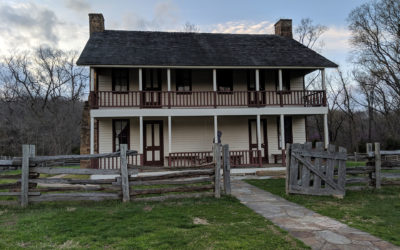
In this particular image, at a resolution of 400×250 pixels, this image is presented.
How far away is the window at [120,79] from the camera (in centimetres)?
1473

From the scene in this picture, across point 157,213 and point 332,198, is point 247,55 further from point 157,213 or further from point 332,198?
point 157,213

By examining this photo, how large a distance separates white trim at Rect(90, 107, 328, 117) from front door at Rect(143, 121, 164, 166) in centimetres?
165

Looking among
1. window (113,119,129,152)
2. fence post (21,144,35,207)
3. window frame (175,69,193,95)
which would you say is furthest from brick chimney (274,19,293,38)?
fence post (21,144,35,207)

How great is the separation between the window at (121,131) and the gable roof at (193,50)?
11.0 feet

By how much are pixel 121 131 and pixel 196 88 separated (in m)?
4.91

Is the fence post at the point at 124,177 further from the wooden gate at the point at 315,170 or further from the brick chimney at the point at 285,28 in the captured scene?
the brick chimney at the point at 285,28

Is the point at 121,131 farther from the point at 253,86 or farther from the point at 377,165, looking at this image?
the point at 377,165

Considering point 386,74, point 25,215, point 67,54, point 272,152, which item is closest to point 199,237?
point 25,215

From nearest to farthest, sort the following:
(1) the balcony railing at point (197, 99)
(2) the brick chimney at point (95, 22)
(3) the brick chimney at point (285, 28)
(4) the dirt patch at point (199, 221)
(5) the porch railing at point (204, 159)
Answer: (4) the dirt patch at point (199, 221) < (5) the porch railing at point (204, 159) < (1) the balcony railing at point (197, 99) < (2) the brick chimney at point (95, 22) < (3) the brick chimney at point (285, 28)

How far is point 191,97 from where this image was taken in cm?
1476

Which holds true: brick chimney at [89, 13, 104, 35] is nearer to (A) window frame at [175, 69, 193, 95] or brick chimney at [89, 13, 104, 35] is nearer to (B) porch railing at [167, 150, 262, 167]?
(A) window frame at [175, 69, 193, 95]

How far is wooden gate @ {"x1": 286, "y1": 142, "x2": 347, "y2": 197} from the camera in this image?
7293 millimetres

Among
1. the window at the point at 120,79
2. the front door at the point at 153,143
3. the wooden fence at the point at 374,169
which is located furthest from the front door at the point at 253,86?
the wooden fence at the point at 374,169

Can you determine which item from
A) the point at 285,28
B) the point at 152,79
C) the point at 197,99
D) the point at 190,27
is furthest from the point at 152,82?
the point at 190,27
